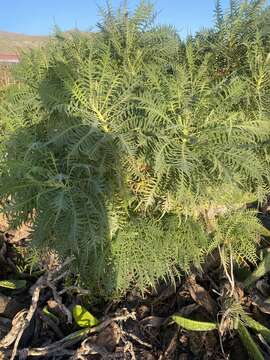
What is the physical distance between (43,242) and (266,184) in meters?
0.72

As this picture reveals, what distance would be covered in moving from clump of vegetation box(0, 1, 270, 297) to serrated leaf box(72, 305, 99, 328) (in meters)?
0.10

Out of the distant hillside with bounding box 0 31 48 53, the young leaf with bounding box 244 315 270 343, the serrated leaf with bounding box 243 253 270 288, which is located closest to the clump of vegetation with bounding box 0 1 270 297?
the serrated leaf with bounding box 243 253 270 288

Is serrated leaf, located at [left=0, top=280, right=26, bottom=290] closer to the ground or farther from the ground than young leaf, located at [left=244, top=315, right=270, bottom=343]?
closer to the ground

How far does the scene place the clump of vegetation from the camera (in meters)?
1.04


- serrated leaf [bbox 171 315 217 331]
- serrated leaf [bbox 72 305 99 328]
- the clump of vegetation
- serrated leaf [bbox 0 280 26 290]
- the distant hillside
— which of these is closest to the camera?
the clump of vegetation

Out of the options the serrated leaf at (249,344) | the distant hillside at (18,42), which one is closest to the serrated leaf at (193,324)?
the serrated leaf at (249,344)

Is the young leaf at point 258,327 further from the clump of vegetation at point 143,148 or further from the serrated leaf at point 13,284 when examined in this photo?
the serrated leaf at point 13,284

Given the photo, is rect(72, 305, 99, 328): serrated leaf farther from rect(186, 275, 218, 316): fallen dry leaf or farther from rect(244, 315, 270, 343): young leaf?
rect(244, 315, 270, 343): young leaf

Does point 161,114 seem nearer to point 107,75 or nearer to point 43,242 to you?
point 107,75

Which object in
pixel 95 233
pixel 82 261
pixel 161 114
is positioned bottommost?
pixel 82 261

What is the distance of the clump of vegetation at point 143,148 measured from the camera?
104 centimetres

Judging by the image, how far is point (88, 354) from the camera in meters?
1.24

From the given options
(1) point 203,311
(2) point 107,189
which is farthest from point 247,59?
(1) point 203,311

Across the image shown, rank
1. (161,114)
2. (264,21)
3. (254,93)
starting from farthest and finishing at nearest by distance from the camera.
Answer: (264,21), (254,93), (161,114)
